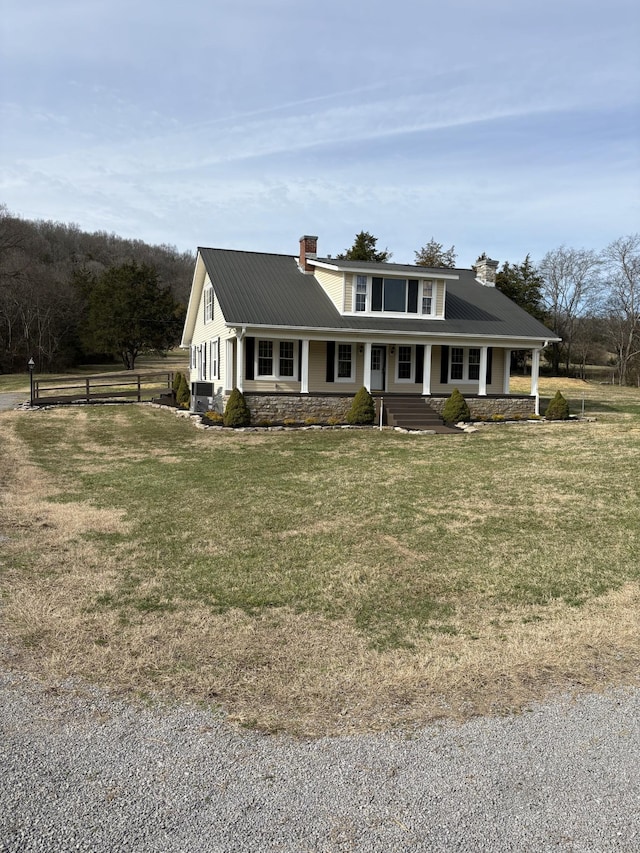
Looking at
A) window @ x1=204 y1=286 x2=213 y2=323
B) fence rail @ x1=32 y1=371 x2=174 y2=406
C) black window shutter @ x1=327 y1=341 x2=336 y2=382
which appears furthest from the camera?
fence rail @ x1=32 y1=371 x2=174 y2=406

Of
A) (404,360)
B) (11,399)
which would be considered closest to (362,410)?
(404,360)

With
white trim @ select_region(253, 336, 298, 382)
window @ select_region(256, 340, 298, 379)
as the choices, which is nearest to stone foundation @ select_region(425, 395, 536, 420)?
white trim @ select_region(253, 336, 298, 382)

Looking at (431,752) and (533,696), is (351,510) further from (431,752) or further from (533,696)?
(431,752)

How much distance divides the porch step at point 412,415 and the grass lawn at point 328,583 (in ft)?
19.9

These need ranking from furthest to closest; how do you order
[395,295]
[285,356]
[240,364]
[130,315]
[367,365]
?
1. [130,315]
2. [395,295]
3. [285,356]
4. [367,365]
5. [240,364]

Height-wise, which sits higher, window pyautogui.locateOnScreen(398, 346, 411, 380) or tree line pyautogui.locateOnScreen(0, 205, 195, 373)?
tree line pyautogui.locateOnScreen(0, 205, 195, 373)

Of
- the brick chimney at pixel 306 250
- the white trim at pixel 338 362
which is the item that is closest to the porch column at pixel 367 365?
the white trim at pixel 338 362

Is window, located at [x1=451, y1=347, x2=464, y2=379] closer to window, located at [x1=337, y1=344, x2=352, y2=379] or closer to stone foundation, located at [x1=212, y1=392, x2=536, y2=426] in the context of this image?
stone foundation, located at [x1=212, y1=392, x2=536, y2=426]

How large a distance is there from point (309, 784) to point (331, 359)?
18596 millimetres

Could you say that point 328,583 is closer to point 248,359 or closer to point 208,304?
point 248,359

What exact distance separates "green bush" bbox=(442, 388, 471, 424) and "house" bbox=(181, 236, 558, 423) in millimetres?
841

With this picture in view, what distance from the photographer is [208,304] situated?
2409cm

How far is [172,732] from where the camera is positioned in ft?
11.2

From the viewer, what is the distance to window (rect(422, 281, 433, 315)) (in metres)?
21.7
